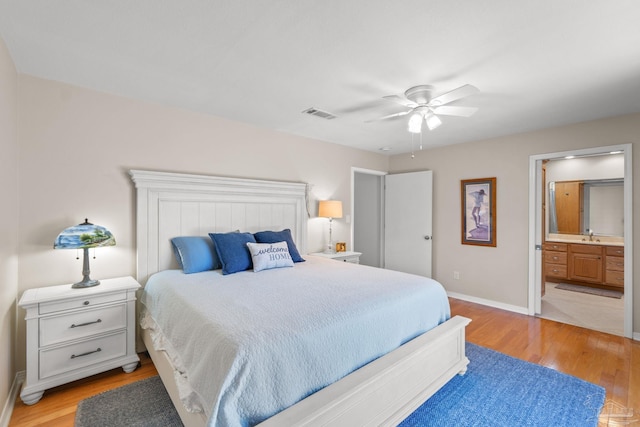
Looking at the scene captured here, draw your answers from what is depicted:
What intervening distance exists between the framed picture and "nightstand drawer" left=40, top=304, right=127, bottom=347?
14.2 feet

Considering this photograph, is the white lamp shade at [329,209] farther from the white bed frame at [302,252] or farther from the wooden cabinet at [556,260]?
the wooden cabinet at [556,260]

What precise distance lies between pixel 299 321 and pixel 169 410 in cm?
124

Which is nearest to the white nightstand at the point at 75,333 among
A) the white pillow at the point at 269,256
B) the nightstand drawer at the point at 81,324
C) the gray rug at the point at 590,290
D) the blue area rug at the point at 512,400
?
the nightstand drawer at the point at 81,324

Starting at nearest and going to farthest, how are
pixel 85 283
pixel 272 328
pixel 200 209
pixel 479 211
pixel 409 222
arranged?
pixel 272 328 → pixel 85 283 → pixel 200 209 → pixel 479 211 → pixel 409 222

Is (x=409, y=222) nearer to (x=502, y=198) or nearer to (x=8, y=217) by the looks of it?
(x=502, y=198)

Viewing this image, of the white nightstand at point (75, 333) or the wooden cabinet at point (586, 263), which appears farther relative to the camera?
the wooden cabinet at point (586, 263)

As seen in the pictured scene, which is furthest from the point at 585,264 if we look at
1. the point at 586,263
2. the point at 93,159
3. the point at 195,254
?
the point at 93,159

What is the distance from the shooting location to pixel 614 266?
469cm

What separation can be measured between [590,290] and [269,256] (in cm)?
548

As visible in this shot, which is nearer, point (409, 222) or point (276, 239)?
point (276, 239)

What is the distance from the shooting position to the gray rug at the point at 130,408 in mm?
1835

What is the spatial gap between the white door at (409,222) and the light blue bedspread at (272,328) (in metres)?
2.53

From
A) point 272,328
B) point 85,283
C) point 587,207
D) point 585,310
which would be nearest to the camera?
point 272,328

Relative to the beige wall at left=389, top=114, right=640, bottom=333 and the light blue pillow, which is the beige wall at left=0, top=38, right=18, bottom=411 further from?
the beige wall at left=389, top=114, right=640, bottom=333
